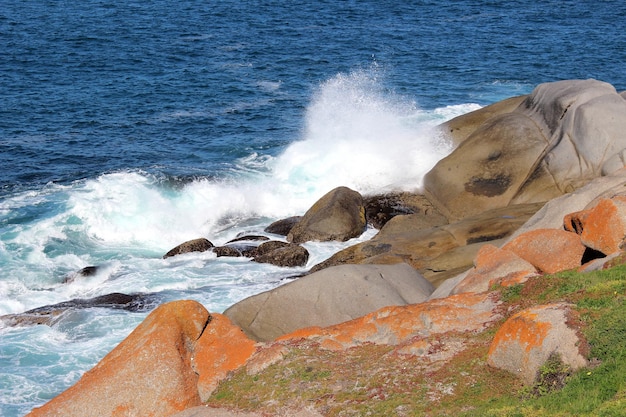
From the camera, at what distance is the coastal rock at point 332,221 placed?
35.3 meters

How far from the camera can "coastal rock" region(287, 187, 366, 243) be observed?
3528 cm

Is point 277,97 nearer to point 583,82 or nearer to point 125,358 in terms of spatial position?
point 583,82

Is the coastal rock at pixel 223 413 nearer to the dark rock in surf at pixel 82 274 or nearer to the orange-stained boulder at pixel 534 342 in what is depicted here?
the orange-stained boulder at pixel 534 342

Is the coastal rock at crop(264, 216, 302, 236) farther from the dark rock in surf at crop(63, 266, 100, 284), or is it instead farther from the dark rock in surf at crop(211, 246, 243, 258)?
the dark rock in surf at crop(63, 266, 100, 284)

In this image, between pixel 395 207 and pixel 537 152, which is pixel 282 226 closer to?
pixel 395 207

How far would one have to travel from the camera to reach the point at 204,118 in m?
52.5

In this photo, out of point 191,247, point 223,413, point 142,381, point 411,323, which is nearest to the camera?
point 223,413

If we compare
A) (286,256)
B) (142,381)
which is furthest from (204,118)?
(142,381)

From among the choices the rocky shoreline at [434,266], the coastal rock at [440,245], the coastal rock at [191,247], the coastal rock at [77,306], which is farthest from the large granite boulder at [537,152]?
the coastal rock at [77,306]

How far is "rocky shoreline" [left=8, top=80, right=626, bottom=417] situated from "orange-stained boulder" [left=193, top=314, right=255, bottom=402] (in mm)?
34

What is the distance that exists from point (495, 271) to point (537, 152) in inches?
597

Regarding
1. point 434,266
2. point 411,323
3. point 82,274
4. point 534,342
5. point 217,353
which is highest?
point 534,342

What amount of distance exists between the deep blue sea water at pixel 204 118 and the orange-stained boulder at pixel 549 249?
11.0 m

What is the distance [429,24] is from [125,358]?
188ft
